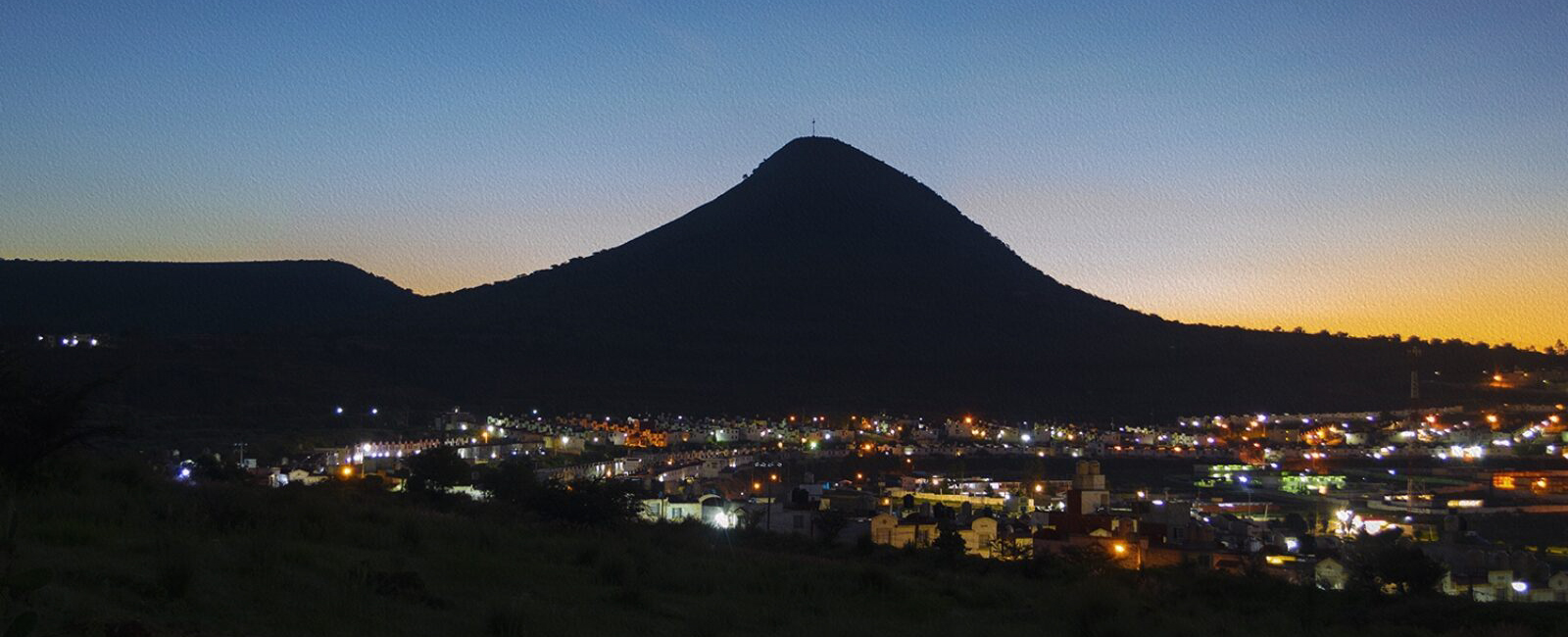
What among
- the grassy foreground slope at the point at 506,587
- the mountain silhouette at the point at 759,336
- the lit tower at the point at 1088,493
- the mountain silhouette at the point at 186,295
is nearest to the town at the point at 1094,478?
the lit tower at the point at 1088,493

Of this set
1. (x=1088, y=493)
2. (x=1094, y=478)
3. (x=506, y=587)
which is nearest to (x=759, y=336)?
(x=1094, y=478)

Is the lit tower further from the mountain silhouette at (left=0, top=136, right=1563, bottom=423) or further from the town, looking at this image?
the mountain silhouette at (left=0, top=136, right=1563, bottom=423)

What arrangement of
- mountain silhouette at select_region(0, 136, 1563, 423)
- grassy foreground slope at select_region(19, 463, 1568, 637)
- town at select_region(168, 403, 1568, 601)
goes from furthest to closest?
mountain silhouette at select_region(0, 136, 1563, 423) → town at select_region(168, 403, 1568, 601) → grassy foreground slope at select_region(19, 463, 1568, 637)

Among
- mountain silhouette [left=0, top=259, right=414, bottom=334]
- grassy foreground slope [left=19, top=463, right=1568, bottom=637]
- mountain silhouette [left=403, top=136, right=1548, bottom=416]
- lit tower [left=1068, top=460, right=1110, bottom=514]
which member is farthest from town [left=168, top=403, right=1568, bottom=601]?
mountain silhouette [left=0, top=259, right=414, bottom=334]

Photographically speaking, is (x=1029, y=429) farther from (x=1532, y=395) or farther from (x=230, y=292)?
(x=230, y=292)

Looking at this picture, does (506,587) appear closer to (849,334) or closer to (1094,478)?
(1094,478)

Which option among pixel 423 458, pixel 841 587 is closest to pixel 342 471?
pixel 423 458

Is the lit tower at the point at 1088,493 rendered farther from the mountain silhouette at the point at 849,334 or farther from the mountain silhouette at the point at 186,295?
the mountain silhouette at the point at 186,295

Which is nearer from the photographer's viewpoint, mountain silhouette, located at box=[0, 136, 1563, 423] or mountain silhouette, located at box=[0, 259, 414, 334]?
mountain silhouette, located at box=[0, 136, 1563, 423]
